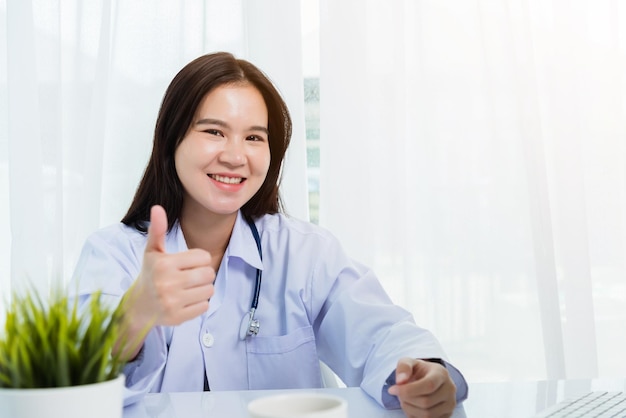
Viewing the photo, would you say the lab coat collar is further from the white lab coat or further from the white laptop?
the white laptop

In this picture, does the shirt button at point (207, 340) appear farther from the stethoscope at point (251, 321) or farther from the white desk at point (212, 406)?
the white desk at point (212, 406)

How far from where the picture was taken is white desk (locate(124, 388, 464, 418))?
1133 millimetres

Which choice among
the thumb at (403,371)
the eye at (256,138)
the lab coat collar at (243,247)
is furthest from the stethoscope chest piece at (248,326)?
the thumb at (403,371)

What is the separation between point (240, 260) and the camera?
1648 mm

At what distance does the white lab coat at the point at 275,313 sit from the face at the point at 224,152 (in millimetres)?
102

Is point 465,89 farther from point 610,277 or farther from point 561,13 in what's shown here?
point 610,277

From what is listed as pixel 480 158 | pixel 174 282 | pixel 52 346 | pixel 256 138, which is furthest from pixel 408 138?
pixel 52 346

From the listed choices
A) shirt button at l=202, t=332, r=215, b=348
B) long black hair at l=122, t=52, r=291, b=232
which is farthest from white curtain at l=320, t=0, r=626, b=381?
shirt button at l=202, t=332, r=215, b=348

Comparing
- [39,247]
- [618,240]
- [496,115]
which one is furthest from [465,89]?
[39,247]

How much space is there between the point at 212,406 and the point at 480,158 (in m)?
1.23

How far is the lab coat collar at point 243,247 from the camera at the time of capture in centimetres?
162

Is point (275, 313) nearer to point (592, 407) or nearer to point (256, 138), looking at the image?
point (256, 138)

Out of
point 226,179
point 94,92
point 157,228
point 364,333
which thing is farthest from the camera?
point 94,92

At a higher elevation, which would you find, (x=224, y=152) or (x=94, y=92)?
(x=94, y=92)
